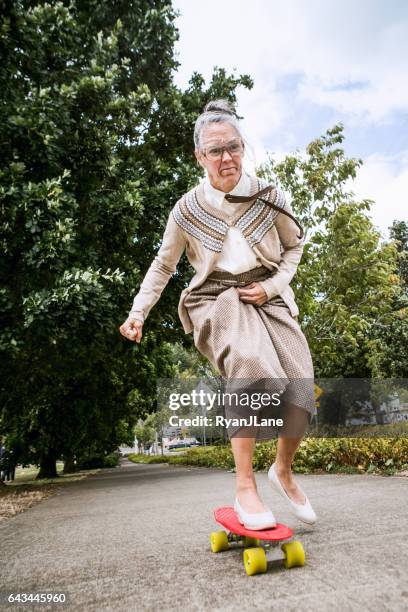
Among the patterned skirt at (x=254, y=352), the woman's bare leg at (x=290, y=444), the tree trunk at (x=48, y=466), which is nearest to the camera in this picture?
the patterned skirt at (x=254, y=352)

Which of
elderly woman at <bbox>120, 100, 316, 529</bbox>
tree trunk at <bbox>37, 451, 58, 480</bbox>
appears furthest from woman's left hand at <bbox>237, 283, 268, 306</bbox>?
tree trunk at <bbox>37, 451, 58, 480</bbox>

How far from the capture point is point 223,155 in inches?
99.6

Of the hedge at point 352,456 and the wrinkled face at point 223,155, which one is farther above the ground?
the wrinkled face at point 223,155

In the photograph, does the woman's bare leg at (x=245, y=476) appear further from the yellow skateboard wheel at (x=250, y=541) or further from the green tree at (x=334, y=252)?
the green tree at (x=334, y=252)

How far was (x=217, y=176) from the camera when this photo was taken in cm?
255

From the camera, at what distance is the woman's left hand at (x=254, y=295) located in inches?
92.7

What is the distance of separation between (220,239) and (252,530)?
4.49 feet

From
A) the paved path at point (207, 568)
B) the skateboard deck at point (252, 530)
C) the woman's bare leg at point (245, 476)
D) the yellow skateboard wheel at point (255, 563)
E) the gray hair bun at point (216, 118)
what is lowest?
the paved path at point (207, 568)

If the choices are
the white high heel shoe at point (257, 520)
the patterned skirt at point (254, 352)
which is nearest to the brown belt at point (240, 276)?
the patterned skirt at point (254, 352)

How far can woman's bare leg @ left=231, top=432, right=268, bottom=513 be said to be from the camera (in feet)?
6.69

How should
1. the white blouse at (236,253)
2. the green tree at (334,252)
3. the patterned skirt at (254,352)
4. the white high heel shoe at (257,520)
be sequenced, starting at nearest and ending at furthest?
the white high heel shoe at (257,520) < the patterned skirt at (254,352) < the white blouse at (236,253) < the green tree at (334,252)

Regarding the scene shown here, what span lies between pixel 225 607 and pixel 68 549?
5.18 feet

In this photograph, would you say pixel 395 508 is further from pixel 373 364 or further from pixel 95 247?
pixel 373 364

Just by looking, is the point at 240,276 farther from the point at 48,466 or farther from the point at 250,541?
the point at 48,466
